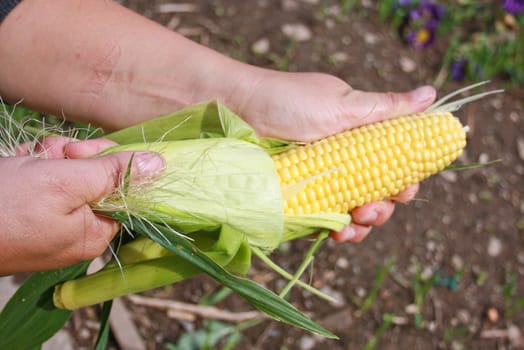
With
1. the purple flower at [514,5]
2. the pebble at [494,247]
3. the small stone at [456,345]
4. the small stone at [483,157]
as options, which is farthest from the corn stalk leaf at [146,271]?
the purple flower at [514,5]

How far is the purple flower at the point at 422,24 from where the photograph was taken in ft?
10.9

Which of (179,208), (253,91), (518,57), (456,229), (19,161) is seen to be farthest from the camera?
(518,57)

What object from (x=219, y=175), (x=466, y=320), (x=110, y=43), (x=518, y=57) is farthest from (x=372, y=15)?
(x=219, y=175)

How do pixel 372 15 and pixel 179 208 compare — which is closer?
pixel 179 208

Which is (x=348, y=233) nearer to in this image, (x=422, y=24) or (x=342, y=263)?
(x=342, y=263)

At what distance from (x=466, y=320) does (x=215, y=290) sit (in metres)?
1.10

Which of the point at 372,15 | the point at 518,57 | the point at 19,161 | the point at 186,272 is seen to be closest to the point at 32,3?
the point at 19,161

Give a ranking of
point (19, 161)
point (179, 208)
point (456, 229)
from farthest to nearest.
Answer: point (456, 229) < point (179, 208) < point (19, 161)

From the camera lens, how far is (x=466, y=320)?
248 cm

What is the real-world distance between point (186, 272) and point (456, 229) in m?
1.78

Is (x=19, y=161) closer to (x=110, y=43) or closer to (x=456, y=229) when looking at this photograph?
(x=110, y=43)

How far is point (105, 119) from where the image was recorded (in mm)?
1754

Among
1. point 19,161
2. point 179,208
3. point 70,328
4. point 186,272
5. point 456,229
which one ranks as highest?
point 19,161

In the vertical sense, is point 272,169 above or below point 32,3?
below
